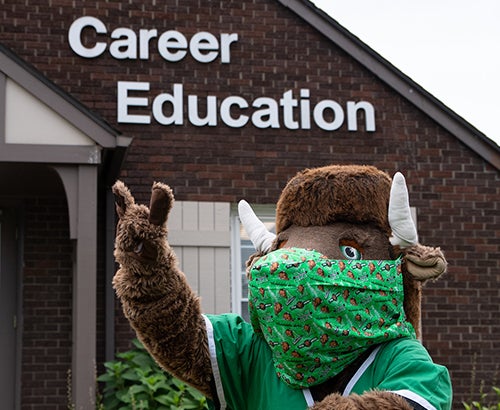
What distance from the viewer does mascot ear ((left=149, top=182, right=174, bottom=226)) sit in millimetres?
2988

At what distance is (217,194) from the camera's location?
344 inches

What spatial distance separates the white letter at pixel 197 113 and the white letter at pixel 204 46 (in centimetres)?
39

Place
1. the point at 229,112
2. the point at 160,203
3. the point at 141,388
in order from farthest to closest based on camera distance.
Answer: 1. the point at 229,112
2. the point at 141,388
3. the point at 160,203

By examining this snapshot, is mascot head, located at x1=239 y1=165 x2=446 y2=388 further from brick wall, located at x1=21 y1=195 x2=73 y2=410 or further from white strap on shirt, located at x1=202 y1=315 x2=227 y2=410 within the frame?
brick wall, located at x1=21 y1=195 x2=73 y2=410

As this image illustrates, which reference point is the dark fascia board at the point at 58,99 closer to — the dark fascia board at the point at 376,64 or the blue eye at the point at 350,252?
the dark fascia board at the point at 376,64

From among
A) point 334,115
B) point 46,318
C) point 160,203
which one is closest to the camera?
point 160,203

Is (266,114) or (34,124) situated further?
(266,114)

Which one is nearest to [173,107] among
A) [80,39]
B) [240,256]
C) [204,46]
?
[204,46]

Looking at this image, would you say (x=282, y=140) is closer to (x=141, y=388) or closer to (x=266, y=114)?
(x=266, y=114)

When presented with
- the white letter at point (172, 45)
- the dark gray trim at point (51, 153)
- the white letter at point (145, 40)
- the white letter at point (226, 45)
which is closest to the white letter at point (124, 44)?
the white letter at point (145, 40)

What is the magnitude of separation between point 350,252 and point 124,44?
6034mm

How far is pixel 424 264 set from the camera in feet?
10.8

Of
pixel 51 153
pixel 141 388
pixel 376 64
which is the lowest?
pixel 141 388

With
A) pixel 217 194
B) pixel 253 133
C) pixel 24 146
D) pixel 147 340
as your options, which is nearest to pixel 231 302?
pixel 217 194
